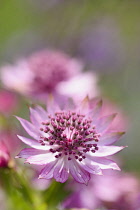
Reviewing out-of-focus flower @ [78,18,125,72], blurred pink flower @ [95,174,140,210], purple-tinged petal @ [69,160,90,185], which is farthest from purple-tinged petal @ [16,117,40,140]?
out-of-focus flower @ [78,18,125,72]

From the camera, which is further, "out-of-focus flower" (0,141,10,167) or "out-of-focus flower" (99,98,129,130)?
"out-of-focus flower" (99,98,129,130)

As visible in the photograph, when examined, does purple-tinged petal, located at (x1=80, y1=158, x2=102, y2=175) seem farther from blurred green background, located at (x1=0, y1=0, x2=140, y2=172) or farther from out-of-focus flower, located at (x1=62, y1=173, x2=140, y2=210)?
blurred green background, located at (x1=0, y1=0, x2=140, y2=172)

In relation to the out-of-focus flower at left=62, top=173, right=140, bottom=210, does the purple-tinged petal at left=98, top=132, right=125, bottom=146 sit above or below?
above

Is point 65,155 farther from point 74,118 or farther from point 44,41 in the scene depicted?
point 44,41

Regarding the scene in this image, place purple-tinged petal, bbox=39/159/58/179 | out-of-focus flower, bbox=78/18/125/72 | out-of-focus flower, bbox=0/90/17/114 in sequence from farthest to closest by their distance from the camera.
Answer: out-of-focus flower, bbox=78/18/125/72 < out-of-focus flower, bbox=0/90/17/114 < purple-tinged petal, bbox=39/159/58/179

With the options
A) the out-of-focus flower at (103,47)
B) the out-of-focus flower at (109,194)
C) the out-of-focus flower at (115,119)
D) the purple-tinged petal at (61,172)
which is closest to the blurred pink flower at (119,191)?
the out-of-focus flower at (109,194)

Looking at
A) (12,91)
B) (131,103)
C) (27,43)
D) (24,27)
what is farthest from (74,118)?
(24,27)

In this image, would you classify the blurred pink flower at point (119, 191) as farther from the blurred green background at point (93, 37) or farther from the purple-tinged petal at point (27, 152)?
the blurred green background at point (93, 37)
